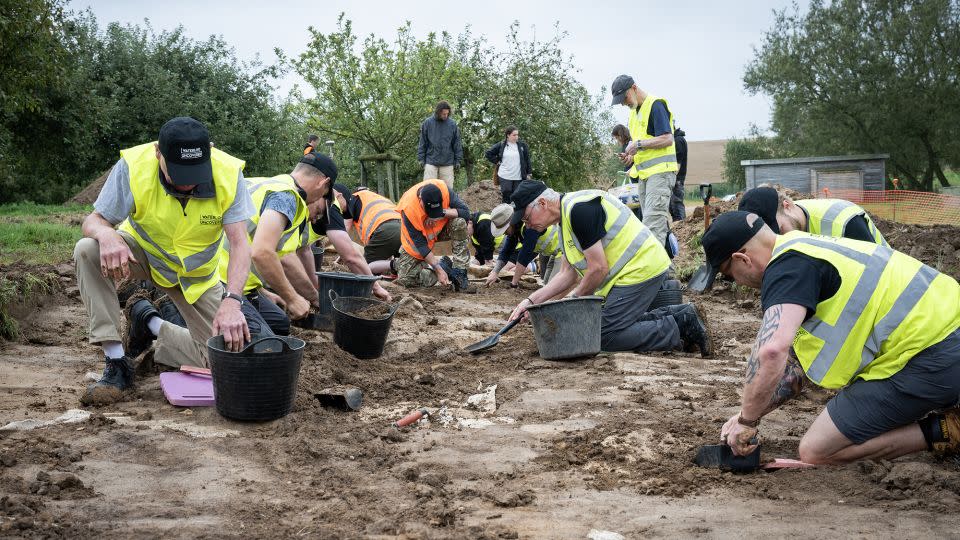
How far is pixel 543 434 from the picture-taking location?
446 cm

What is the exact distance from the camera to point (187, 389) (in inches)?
188

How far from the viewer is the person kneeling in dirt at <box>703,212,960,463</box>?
356cm

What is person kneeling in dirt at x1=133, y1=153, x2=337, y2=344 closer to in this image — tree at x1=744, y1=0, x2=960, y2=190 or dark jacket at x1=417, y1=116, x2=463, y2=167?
dark jacket at x1=417, y1=116, x2=463, y2=167

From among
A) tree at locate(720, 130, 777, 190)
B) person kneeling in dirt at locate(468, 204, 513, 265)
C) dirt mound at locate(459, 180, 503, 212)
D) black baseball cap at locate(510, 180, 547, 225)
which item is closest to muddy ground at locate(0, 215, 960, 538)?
black baseball cap at locate(510, 180, 547, 225)

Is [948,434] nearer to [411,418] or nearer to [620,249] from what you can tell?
[411,418]

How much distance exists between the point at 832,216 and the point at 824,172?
17799 mm

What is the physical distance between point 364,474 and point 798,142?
3026 centimetres

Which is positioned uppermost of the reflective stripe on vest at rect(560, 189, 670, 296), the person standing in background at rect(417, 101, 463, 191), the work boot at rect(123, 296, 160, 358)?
the person standing in background at rect(417, 101, 463, 191)

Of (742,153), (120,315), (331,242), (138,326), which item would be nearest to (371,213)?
(331,242)

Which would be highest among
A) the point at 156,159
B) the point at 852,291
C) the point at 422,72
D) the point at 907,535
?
the point at 422,72

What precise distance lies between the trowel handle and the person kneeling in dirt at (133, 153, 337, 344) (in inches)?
58.3

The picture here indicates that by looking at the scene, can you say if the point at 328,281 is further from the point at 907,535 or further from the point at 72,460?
the point at 907,535

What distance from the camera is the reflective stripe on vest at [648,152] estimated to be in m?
9.36

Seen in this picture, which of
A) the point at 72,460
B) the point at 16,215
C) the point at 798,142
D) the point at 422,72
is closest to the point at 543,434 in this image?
the point at 72,460
